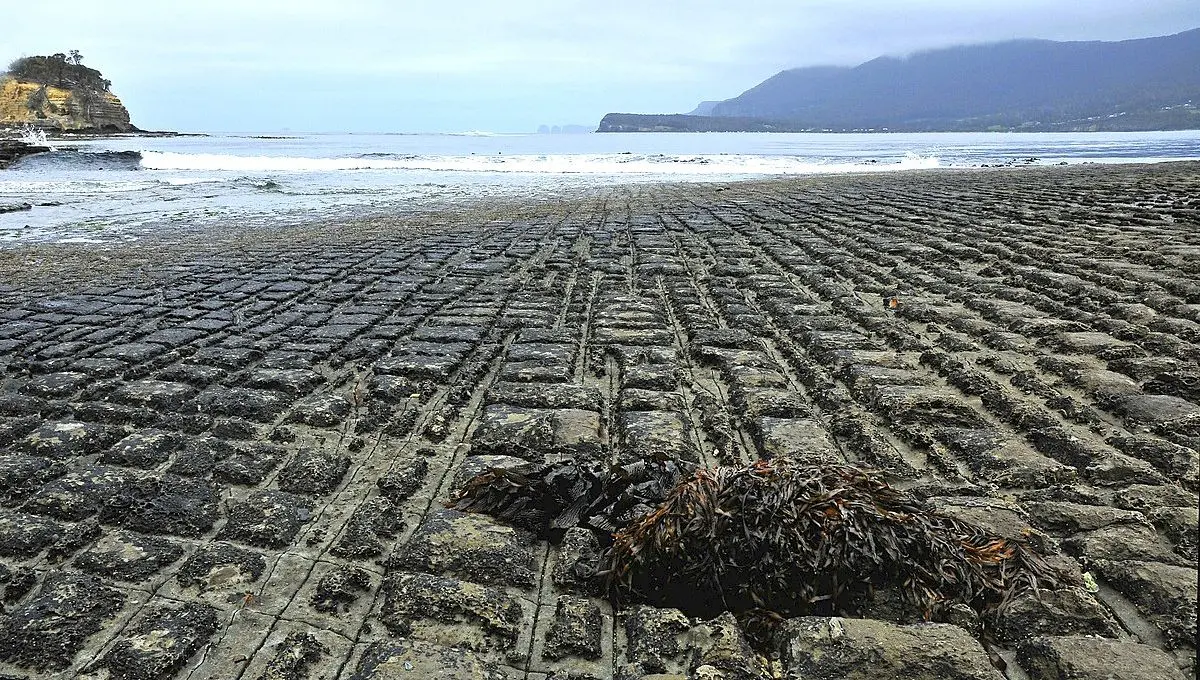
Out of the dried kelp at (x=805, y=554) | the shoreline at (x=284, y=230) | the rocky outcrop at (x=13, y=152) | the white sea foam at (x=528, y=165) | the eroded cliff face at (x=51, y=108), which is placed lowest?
the dried kelp at (x=805, y=554)

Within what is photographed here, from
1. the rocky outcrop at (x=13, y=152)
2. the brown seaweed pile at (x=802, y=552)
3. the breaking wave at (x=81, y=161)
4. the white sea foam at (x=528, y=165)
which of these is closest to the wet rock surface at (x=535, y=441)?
the brown seaweed pile at (x=802, y=552)

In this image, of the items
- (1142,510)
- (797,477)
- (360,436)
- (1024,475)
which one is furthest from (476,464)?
(1142,510)

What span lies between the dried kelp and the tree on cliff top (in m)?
115

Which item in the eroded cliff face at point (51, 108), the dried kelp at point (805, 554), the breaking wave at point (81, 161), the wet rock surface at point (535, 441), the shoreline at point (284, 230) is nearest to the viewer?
the wet rock surface at point (535, 441)

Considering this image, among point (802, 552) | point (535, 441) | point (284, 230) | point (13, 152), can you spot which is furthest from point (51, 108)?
point (802, 552)

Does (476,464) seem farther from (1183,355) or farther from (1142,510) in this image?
(1183,355)

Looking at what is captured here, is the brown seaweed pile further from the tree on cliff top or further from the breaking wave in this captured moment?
the tree on cliff top

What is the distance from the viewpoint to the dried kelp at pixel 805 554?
86.3 inches

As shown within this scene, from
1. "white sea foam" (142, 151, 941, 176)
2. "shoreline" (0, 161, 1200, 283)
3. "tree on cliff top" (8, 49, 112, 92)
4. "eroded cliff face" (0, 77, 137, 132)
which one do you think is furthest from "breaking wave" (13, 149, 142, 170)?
"tree on cliff top" (8, 49, 112, 92)

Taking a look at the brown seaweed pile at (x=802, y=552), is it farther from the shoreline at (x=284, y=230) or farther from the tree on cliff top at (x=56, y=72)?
the tree on cliff top at (x=56, y=72)

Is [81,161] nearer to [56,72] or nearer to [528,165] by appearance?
[528,165]

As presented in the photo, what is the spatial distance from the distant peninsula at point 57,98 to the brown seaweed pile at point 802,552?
100m

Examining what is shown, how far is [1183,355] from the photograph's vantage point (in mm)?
3961

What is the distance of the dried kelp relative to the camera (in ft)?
7.19
